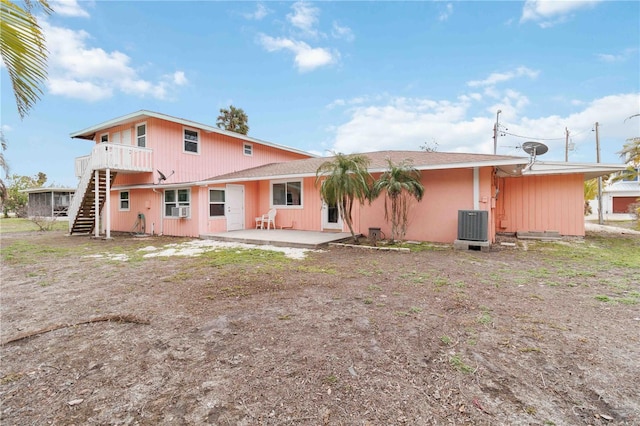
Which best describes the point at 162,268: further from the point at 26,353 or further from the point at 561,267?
the point at 561,267

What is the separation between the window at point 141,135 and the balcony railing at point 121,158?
797 millimetres

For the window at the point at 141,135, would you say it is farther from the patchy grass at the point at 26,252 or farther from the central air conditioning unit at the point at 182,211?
the patchy grass at the point at 26,252

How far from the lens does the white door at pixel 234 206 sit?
1228 cm

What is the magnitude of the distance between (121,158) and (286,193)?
261 inches

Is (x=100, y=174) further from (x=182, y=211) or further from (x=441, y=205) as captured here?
(x=441, y=205)

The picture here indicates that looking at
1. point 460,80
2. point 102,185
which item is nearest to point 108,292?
point 102,185

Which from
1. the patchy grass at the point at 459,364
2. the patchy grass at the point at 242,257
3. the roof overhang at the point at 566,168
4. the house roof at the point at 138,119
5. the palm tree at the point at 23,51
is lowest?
the patchy grass at the point at 459,364

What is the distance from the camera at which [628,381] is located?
A: 85.9 inches

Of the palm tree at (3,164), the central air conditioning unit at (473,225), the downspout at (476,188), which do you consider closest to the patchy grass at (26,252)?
the palm tree at (3,164)

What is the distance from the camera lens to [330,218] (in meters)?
11.4

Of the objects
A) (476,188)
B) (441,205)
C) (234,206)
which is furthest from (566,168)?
(234,206)

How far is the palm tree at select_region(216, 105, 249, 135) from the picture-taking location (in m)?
28.1

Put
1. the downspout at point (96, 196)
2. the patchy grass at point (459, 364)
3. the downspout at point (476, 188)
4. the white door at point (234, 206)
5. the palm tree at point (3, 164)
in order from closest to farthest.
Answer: the patchy grass at point (459, 364) → the palm tree at point (3, 164) → the downspout at point (476, 188) → the downspout at point (96, 196) → the white door at point (234, 206)

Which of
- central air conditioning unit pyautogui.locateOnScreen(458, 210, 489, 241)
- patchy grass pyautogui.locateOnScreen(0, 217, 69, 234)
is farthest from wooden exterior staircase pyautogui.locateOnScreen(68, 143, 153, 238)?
central air conditioning unit pyautogui.locateOnScreen(458, 210, 489, 241)
